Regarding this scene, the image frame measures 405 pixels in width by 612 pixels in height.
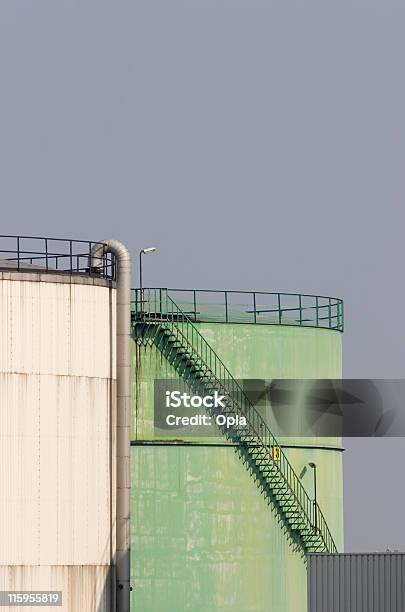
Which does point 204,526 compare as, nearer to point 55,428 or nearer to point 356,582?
point 356,582

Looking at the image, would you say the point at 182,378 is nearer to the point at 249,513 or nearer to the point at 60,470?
the point at 249,513

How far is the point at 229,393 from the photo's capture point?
217 feet

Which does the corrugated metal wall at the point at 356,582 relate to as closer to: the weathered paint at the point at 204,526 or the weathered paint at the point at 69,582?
the weathered paint at the point at 69,582

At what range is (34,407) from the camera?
57312 mm

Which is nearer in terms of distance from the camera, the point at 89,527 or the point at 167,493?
the point at 89,527

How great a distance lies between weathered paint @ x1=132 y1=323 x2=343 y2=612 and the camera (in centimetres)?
6456

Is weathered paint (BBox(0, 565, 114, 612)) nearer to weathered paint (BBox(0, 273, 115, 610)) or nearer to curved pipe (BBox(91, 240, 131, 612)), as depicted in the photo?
weathered paint (BBox(0, 273, 115, 610))

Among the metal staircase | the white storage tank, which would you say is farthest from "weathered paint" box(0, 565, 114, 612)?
the metal staircase

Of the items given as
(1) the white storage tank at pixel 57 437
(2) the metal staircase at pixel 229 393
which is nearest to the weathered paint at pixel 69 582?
(1) the white storage tank at pixel 57 437

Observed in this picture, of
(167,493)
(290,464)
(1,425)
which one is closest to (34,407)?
(1,425)

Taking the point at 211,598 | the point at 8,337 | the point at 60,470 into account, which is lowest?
the point at 211,598

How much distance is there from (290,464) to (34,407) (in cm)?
1322

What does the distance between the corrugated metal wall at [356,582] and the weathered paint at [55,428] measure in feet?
21.6

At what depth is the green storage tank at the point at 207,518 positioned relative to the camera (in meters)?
64.6
